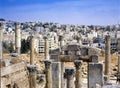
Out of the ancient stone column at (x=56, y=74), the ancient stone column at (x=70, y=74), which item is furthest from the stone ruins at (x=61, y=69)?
the ancient stone column at (x=70, y=74)

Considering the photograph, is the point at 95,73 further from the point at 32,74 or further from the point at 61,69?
the point at 32,74

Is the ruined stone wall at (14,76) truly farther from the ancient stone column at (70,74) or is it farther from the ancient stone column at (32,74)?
the ancient stone column at (70,74)

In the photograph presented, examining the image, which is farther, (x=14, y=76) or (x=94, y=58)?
(x=14, y=76)

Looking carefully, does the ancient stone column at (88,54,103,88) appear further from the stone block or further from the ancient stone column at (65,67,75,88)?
the ancient stone column at (65,67,75,88)

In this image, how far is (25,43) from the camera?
7562cm

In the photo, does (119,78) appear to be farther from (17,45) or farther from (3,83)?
(17,45)

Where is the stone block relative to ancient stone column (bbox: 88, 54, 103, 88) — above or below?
above

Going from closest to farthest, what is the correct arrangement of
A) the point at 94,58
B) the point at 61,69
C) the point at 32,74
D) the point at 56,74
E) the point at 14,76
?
the point at 32,74
the point at 94,58
the point at 56,74
the point at 61,69
the point at 14,76

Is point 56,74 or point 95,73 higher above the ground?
point 95,73

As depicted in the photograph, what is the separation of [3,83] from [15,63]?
353 cm

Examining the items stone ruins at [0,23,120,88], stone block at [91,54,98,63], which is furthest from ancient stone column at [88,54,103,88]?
stone block at [91,54,98,63]

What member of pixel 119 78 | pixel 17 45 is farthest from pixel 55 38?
pixel 119 78

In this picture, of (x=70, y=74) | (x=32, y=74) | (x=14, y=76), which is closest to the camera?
(x=70, y=74)

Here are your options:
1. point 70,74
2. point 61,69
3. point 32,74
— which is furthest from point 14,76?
point 70,74
